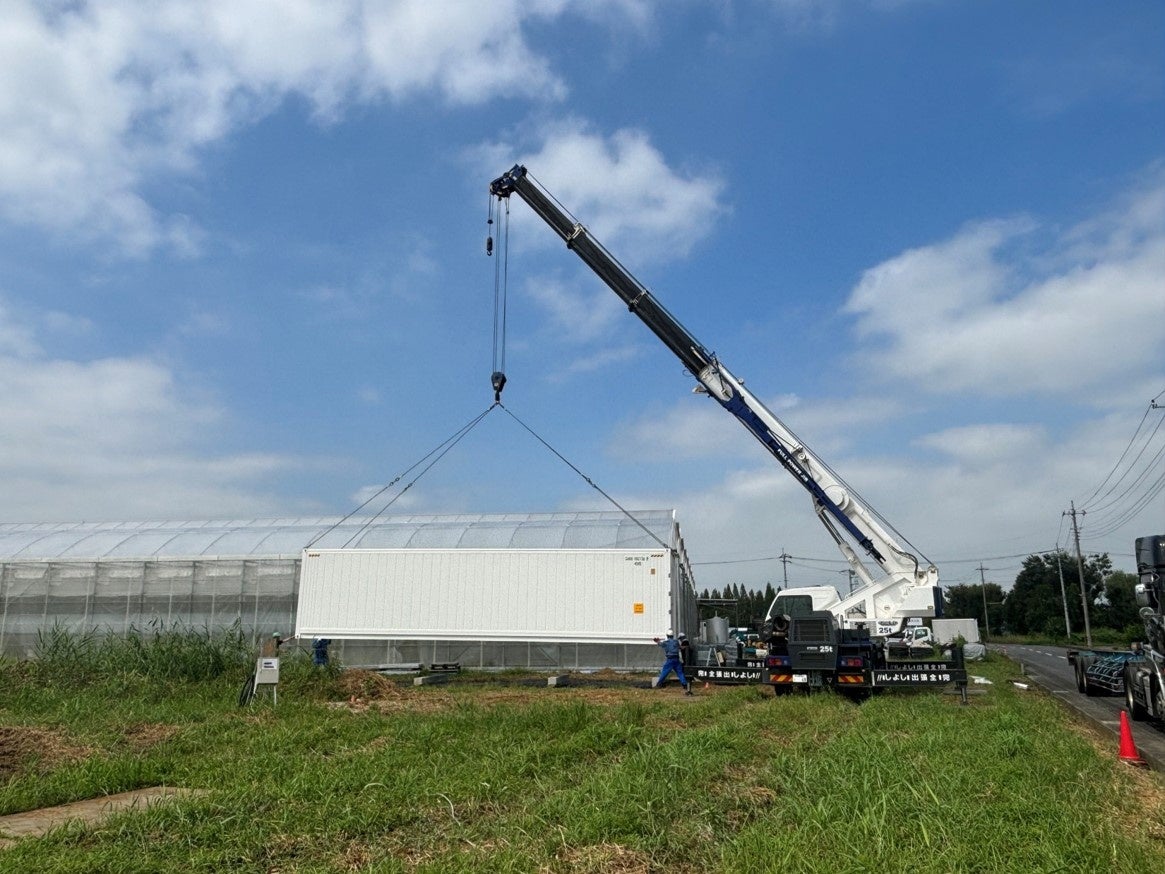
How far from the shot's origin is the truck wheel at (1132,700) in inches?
582

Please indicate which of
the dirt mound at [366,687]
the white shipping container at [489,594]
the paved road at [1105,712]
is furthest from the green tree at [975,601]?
the dirt mound at [366,687]

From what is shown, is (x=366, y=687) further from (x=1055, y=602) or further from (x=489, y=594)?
(x=1055, y=602)

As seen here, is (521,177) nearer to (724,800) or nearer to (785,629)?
(785,629)

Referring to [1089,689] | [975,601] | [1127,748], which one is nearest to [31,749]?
[1127,748]

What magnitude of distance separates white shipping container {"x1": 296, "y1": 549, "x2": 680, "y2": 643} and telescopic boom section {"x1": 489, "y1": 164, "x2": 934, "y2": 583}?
5.42 m

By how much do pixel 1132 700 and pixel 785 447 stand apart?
8798 mm

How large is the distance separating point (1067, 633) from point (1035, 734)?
235ft

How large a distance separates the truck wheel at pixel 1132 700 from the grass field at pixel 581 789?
1.71 m

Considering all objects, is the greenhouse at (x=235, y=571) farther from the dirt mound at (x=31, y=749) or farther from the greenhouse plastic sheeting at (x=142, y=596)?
the dirt mound at (x=31, y=749)

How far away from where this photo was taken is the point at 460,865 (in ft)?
18.4

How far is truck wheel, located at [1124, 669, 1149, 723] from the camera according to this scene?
48.5 feet

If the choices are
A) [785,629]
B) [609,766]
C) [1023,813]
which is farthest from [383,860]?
[785,629]

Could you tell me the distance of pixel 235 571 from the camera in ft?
92.8

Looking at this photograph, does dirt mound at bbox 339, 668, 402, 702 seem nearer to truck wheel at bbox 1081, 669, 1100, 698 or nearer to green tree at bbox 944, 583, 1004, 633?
truck wheel at bbox 1081, 669, 1100, 698
